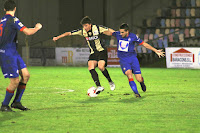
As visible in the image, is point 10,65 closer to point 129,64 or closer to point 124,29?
point 124,29

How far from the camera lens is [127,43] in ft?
37.8

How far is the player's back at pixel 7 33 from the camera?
841 cm

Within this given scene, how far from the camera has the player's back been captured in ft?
27.6

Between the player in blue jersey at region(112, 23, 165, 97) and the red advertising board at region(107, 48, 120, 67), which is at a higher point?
the player in blue jersey at region(112, 23, 165, 97)

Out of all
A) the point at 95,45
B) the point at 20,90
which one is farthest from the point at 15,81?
the point at 95,45

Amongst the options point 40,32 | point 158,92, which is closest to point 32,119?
point 158,92

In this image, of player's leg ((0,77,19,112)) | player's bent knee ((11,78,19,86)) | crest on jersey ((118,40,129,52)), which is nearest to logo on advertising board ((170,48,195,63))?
crest on jersey ((118,40,129,52))

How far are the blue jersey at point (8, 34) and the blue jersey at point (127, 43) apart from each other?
12.1ft

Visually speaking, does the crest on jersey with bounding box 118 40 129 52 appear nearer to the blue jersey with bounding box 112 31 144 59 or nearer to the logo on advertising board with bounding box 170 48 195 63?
the blue jersey with bounding box 112 31 144 59

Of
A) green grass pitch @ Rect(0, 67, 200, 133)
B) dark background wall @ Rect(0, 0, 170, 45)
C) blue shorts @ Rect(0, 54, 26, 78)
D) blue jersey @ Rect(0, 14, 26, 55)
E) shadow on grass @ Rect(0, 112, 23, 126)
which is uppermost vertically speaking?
dark background wall @ Rect(0, 0, 170, 45)

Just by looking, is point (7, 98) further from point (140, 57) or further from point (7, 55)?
point (140, 57)

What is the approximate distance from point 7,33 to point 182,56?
55.9ft

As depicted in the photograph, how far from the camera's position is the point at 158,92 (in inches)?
509

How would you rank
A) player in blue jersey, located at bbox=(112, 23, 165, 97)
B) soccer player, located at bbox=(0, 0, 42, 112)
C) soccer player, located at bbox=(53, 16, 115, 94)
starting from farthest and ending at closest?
soccer player, located at bbox=(53, 16, 115, 94)
player in blue jersey, located at bbox=(112, 23, 165, 97)
soccer player, located at bbox=(0, 0, 42, 112)
